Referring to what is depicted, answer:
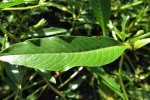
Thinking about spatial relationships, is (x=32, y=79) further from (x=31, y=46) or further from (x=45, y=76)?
(x=31, y=46)

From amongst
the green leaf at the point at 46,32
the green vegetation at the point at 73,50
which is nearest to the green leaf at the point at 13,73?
the green vegetation at the point at 73,50

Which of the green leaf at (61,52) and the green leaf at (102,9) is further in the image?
the green leaf at (102,9)

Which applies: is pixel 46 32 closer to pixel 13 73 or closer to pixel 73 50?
pixel 13 73

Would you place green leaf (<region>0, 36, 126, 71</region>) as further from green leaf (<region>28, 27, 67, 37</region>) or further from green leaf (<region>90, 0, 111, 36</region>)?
green leaf (<region>28, 27, 67, 37</region>)

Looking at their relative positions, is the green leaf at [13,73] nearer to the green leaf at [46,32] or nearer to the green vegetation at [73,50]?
the green vegetation at [73,50]

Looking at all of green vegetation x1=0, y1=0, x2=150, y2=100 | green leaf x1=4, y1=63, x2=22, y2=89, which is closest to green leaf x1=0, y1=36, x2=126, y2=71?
green vegetation x1=0, y1=0, x2=150, y2=100

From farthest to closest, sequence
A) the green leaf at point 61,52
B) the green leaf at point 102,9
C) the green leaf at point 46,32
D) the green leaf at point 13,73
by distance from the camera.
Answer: the green leaf at point 46,32, the green leaf at point 13,73, the green leaf at point 102,9, the green leaf at point 61,52

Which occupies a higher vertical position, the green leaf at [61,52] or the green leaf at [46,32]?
the green leaf at [61,52]

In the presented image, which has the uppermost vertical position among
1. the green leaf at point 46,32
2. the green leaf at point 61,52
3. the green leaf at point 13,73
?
the green leaf at point 61,52

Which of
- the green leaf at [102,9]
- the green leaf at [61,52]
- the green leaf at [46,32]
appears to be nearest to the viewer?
the green leaf at [61,52]
